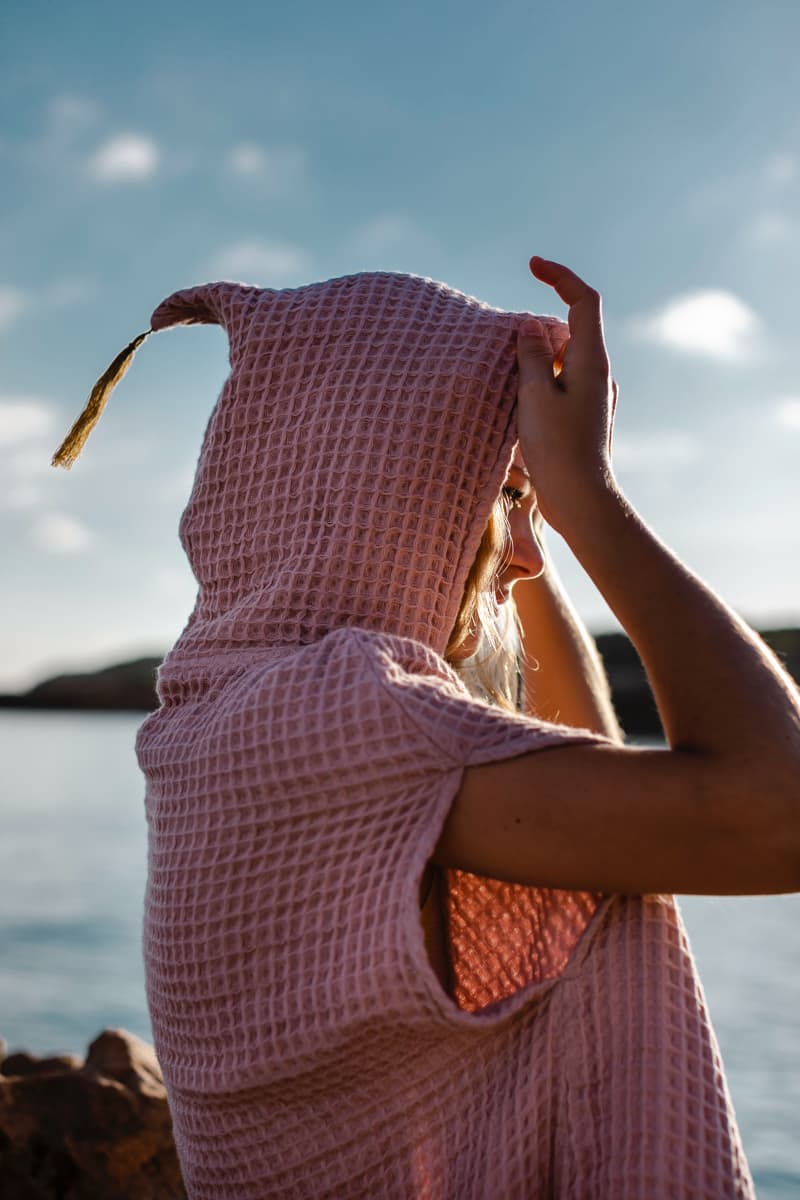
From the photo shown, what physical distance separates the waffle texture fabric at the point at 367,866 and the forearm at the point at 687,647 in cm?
12

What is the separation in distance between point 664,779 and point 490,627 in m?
0.58

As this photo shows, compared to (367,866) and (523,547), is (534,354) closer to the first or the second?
(523,547)

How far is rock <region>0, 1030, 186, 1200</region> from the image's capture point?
2.18m

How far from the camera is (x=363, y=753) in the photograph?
1.04 metres

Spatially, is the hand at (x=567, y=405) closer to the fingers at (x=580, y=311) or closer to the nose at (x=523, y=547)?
the fingers at (x=580, y=311)

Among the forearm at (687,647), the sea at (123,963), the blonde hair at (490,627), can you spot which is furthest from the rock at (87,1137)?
the sea at (123,963)

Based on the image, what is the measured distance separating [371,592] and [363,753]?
24 centimetres

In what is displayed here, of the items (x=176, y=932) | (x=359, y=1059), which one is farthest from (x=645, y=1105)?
(x=176, y=932)

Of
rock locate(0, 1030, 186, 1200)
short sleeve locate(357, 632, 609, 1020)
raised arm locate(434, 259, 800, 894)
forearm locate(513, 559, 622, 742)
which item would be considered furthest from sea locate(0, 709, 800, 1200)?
raised arm locate(434, 259, 800, 894)

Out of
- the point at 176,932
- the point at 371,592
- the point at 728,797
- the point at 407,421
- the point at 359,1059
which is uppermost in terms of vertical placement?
the point at 407,421

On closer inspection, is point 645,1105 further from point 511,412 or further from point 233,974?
point 511,412

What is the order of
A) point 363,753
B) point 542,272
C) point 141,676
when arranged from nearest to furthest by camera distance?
point 363,753 < point 542,272 < point 141,676

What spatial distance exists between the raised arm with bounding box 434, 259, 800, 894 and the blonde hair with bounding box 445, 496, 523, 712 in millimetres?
269

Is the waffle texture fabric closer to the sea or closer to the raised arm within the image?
the raised arm
